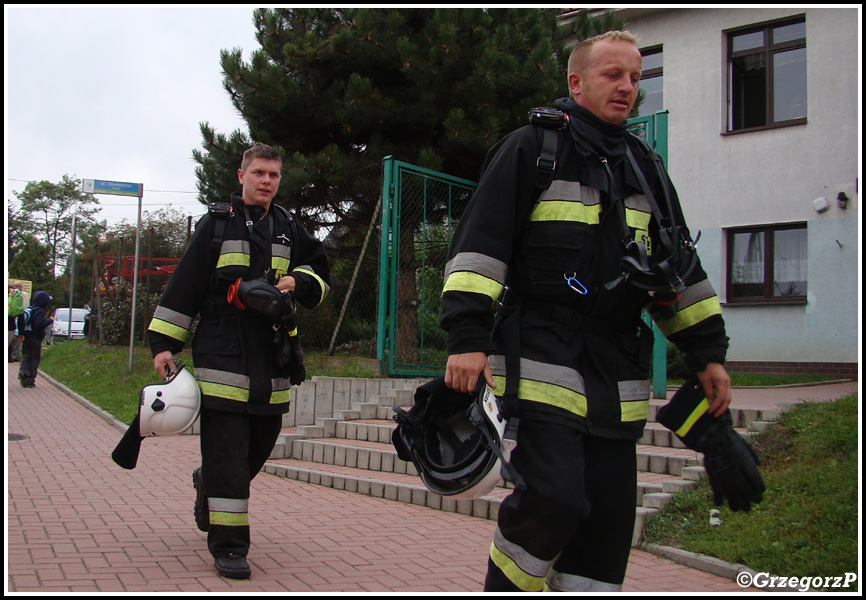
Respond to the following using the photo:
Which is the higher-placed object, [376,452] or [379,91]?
[379,91]

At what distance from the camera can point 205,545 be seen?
4848 mm

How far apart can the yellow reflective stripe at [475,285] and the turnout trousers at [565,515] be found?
440mm

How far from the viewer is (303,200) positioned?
11.8m

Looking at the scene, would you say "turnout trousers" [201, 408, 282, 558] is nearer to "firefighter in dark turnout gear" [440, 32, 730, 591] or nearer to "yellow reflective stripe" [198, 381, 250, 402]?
"yellow reflective stripe" [198, 381, 250, 402]

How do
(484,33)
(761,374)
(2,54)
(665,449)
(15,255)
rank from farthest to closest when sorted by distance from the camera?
(15,255), (761,374), (484,33), (665,449), (2,54)

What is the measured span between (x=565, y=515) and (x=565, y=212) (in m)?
0.99

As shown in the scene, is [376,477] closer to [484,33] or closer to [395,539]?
[395,539]

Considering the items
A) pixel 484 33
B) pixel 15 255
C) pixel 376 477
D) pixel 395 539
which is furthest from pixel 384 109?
pixel 15 255

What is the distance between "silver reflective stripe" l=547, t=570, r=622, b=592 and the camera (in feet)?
9.18

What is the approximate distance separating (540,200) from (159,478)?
5.41m

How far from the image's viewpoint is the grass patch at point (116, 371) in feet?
34.2

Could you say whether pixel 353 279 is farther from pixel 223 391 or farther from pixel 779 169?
pixel 779 169

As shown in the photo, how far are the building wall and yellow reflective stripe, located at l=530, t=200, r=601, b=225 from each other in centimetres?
1231

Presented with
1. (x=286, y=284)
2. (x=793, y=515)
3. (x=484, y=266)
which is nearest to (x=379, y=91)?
(x=286, y=284)
